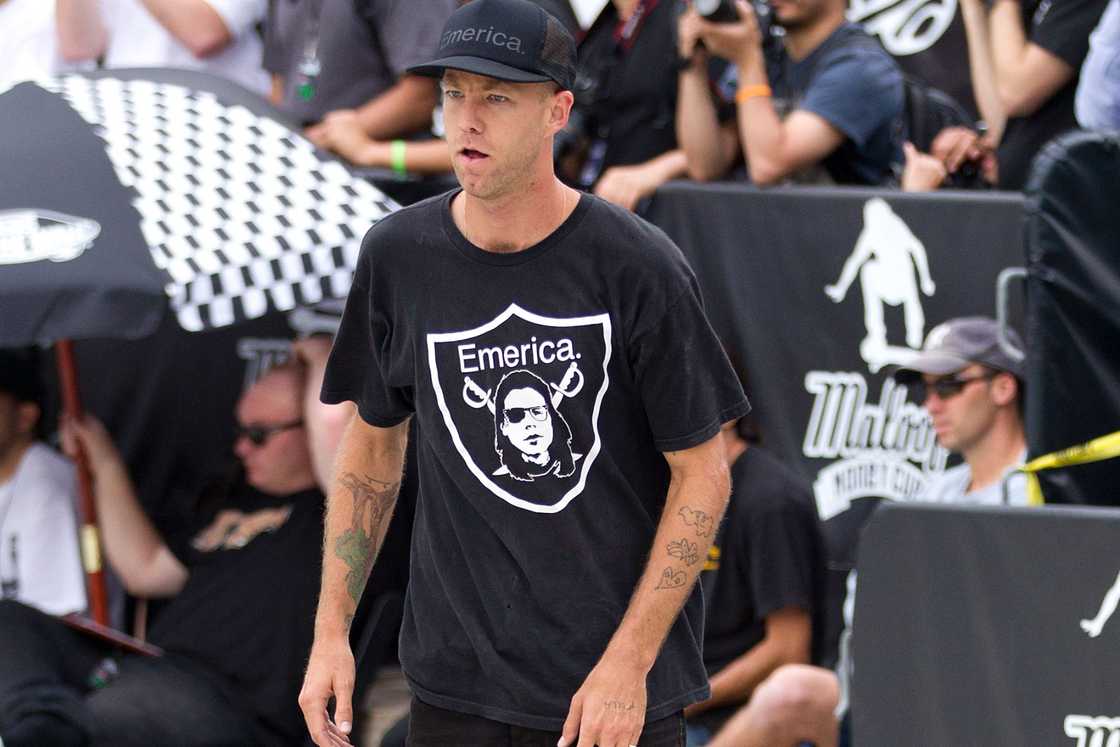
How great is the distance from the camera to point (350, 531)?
3523 mm

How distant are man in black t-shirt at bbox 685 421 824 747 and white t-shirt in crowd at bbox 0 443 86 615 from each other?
95.1 inches

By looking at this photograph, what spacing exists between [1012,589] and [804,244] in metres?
2.11

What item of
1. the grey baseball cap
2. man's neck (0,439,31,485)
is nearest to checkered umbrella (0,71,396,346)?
man's neck (0,439,31,485)

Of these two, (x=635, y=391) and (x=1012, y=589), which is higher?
(x=635, y=391)

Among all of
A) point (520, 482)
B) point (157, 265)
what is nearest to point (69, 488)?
point (157, 265)

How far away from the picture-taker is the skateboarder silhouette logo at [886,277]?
6113mm

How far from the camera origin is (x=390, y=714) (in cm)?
603

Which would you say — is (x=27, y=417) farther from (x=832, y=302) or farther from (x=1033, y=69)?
(x=1033, y=69)

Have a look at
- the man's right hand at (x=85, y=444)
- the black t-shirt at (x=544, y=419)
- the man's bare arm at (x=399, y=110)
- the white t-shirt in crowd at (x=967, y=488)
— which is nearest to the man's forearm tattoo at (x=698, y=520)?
the black t-shirt at (x=544, y=419)

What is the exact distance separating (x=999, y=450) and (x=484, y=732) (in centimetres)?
272

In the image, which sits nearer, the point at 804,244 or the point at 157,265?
the point at 157,265

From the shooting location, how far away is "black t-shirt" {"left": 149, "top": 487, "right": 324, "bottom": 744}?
239 inches

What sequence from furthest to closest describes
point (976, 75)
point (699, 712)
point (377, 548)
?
1. point (976, 75)
2. point (699, 712)
3. point (377, 548)

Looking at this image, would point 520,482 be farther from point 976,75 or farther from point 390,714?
point 976,75
